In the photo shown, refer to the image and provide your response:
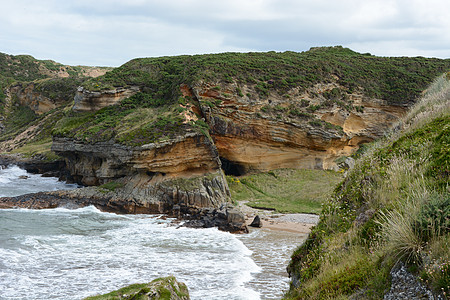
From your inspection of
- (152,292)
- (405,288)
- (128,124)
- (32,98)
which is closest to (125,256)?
(152,292)

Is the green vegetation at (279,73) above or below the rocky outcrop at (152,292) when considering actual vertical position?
above

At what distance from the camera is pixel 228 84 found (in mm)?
41531

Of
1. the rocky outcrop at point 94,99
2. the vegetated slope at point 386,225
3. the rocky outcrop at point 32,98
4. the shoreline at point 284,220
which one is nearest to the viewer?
the vegetated slope at point 386,225

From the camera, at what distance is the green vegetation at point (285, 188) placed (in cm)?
3497

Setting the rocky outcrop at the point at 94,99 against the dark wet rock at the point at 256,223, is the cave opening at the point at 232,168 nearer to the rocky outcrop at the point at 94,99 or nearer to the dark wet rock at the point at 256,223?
the rocky outcrop at the point at 94,99

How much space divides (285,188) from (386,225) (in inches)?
1320

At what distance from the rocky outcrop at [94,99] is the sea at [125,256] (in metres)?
15.9

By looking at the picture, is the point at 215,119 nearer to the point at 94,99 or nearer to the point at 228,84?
the point at 228,84

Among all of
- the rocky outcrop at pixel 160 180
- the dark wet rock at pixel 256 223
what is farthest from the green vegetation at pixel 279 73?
the dark wet rock at pixel 256 223

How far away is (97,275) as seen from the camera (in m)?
15.7

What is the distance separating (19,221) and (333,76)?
3955 cm

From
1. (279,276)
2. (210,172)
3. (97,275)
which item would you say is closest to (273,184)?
(210,172)

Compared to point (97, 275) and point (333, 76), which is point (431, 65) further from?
point (97, 275)

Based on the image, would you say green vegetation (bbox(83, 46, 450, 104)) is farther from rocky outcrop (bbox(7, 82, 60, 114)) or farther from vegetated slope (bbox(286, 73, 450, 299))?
vegetated slope (bbox(286, 73, 450, 299))
